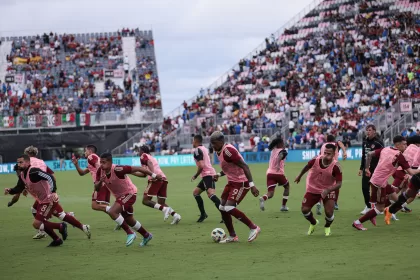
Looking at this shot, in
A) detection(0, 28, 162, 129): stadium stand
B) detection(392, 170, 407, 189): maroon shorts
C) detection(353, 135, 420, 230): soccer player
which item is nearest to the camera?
detection(353, 135, 420, 230): soccer player

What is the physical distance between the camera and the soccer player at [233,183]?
14062 mm

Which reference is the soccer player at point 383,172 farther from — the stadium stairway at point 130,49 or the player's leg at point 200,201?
the stadium stairway at point 130,49

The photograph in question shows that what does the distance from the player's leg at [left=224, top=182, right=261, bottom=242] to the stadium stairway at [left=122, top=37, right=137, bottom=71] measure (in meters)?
57.3

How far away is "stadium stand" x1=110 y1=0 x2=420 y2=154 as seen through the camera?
50.1 meters

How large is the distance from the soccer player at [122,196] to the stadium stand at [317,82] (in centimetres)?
3407

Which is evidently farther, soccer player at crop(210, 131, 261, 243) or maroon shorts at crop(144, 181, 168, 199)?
maroon shorts at crop(144, 181, 168, 199)

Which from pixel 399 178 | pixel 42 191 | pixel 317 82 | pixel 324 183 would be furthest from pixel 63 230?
pixel 317 82

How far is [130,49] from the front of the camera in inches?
2859

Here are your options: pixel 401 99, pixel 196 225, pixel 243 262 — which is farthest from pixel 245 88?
pixel 243 262

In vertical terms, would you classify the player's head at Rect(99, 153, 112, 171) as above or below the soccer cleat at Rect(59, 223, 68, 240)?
above

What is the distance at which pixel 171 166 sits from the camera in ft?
178

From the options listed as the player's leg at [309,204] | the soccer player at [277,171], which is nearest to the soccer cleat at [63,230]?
the player's leg at [309,204]

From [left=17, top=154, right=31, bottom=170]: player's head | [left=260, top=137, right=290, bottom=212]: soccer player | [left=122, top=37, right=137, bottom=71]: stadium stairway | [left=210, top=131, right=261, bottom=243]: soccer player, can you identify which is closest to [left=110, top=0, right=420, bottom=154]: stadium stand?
[left=122, top=37, right=137, bottom=71]: stadium stairway

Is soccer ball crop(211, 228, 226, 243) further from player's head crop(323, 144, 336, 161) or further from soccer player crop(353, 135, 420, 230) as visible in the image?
soccer player crop(353, 135, 420, 230)
